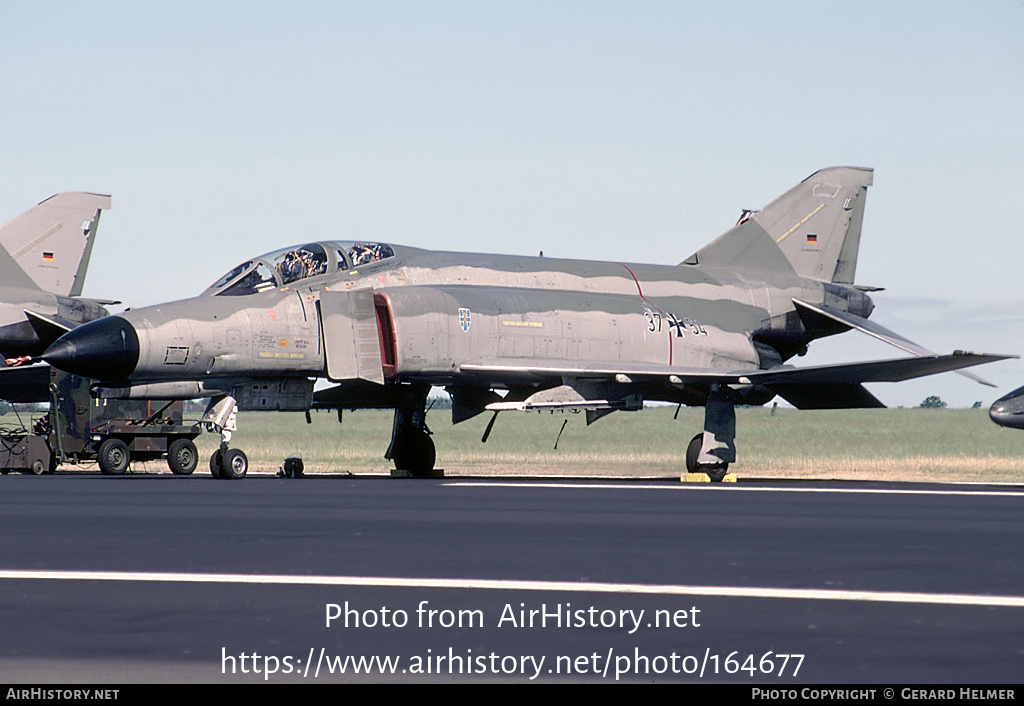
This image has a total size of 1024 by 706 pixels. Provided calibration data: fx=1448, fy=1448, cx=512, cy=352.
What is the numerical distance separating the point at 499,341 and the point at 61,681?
16.4 m

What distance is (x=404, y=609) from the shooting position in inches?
269

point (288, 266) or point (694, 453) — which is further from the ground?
point (288, 266)

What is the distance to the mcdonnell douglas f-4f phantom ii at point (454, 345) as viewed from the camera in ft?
64.4

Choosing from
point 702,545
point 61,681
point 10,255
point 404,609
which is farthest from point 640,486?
point 10,255

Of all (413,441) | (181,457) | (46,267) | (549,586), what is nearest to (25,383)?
(46,267)

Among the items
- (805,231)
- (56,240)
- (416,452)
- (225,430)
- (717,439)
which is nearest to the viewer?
(225,430)

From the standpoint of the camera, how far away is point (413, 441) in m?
23.4

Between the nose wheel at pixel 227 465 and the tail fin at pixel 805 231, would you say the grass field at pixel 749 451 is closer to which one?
the tail fin at pixel 805 231

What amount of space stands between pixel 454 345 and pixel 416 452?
301 centimetres

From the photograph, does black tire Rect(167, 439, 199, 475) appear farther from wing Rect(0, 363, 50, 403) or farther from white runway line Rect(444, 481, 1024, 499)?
white runway line Rect(444, 481, 1024, 499)

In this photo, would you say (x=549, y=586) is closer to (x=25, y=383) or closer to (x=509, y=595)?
(x=509, y=595)

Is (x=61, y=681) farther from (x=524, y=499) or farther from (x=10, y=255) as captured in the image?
(x=10, y=255)

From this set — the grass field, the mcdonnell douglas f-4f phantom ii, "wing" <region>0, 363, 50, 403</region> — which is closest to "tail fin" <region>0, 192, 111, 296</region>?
"wing" <region>0, 363, 50, 403</region>

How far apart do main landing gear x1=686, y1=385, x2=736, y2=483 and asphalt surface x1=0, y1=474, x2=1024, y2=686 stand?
771 centimetres
